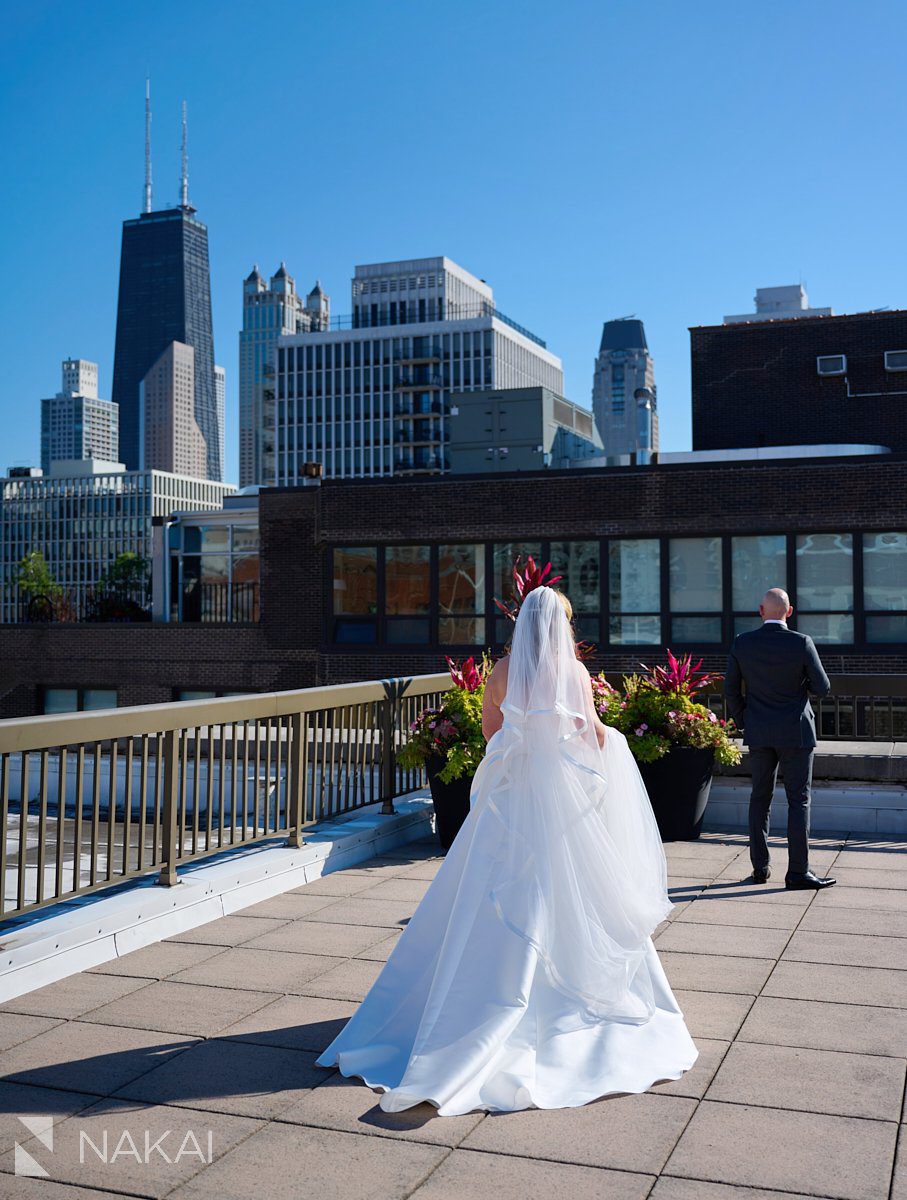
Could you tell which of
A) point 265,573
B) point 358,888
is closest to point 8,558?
point 265,573

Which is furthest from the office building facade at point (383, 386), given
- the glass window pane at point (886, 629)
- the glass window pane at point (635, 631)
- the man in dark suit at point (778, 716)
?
the man in dark suit at point (778, 716)

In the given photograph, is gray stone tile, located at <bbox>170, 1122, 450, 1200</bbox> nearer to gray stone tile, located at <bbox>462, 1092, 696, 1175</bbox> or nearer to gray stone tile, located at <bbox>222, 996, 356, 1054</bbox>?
gray stone tile, located at <bbox>462, 1092, 696, 1175</bbox>

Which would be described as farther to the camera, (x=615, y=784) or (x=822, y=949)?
(x=822, y=949)

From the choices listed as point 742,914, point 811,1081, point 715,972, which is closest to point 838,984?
point 715,972

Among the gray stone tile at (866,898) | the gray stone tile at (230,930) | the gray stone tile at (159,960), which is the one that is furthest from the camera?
the gray stone tile at (866,898)

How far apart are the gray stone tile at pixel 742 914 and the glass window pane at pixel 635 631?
19093mm

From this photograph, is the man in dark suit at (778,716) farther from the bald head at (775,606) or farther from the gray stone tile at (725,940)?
the gray stone tile at (725,940)

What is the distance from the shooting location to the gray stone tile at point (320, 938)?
21.0ft

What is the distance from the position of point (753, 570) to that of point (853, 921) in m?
19.7

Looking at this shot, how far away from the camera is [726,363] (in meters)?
38.8

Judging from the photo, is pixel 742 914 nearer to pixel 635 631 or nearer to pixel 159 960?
pixel 159 960

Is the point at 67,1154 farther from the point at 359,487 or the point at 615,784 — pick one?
the point at 359,487

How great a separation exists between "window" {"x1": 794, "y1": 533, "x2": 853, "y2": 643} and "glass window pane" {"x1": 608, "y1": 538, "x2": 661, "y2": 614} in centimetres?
306

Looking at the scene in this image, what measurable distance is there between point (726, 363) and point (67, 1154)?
123ft
